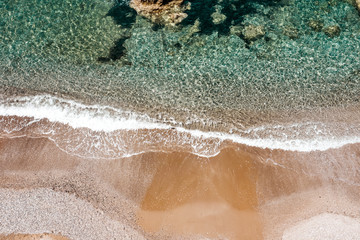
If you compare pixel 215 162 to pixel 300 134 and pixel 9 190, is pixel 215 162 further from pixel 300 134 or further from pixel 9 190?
pixel 9 190

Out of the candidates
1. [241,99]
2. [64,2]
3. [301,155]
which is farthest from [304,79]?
[64,2]

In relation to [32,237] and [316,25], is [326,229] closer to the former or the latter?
[32,237]

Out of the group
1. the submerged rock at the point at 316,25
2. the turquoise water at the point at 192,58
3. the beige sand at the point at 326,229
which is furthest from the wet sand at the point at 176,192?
the submerged rock at the point at 316,25

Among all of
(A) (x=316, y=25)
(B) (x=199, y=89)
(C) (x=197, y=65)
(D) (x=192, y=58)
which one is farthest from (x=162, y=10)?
(A) (x=316, y=25)

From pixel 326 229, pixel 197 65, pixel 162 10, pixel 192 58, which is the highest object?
pixel 162 10

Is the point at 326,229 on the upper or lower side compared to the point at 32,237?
upper

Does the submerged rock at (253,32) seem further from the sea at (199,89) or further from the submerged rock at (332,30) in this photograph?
the submerged rock at (332,30)
